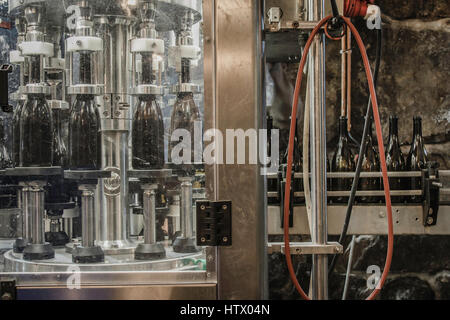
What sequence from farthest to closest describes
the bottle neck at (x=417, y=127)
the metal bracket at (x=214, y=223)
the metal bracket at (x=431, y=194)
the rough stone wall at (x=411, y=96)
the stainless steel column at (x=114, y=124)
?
the rough stone wall at (x=411, y=96)
the bottle neck at (x=417, y=127)
the metal bracket at (x=431, y=194)
the stainless steel column at (x=114, y=124)
the metal bracket at (x=214, y=223)

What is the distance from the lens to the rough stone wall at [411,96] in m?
1.86

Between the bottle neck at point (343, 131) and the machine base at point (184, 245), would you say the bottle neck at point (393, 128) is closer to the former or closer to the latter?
the bottle neck at point (343, 131)

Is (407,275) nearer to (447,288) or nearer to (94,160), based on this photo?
(447,288)

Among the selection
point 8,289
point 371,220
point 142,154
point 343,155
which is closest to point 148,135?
point 142,154

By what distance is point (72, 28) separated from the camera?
1.04 meters

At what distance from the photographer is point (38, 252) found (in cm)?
104

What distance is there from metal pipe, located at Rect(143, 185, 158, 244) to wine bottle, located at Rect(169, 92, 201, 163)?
0.09 metres

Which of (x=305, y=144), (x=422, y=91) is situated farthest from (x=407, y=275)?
(x=305, y=144)

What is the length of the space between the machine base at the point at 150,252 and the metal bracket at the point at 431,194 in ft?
2.51

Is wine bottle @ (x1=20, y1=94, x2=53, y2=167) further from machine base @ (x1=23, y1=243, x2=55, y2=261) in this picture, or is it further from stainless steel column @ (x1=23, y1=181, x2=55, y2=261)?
machine base @ (x1=23, y1=243, x2=55, y2=261)

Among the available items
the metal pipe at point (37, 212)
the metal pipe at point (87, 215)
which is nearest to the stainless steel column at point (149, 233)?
the metal pipe at point (87, 215)

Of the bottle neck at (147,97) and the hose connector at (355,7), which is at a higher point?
the hose connector at (355,7)

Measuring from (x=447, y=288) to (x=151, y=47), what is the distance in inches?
60.1
